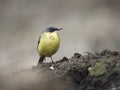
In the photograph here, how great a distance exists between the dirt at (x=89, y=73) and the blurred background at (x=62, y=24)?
29.6 feet

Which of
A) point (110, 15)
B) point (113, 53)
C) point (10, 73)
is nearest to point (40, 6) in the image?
point (110, 15)

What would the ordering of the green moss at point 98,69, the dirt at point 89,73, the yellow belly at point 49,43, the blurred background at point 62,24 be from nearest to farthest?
the dirt at point 89,73 < the green moss at point 98,69 < the yellow belly at point 49,43 < the blurred background at point 62,24

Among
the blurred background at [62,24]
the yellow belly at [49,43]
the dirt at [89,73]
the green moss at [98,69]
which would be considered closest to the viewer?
the dirt at [89,73]

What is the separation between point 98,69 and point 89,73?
127mm

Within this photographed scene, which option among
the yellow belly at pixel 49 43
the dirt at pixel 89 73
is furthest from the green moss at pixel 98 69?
the yellow belly at pixel 49 43

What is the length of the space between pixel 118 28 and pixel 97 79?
46.3 feet

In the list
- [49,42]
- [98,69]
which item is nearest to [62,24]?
[49,42]

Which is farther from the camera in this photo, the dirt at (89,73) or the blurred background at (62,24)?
the blurred background at (62,24)

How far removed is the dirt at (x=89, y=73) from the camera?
8.63 meters

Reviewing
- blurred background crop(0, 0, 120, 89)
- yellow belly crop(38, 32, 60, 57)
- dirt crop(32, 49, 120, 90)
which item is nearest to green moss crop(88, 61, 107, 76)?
dirt crop(32, 49, 120, 90)

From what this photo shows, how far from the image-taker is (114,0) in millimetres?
26219

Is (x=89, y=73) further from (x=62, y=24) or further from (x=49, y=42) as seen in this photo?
(x=62, y=24)

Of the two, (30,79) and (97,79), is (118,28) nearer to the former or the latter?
(97,79)

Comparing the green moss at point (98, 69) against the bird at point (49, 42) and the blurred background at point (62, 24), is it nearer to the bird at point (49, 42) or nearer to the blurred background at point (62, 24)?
the bird at point (49, 42)
